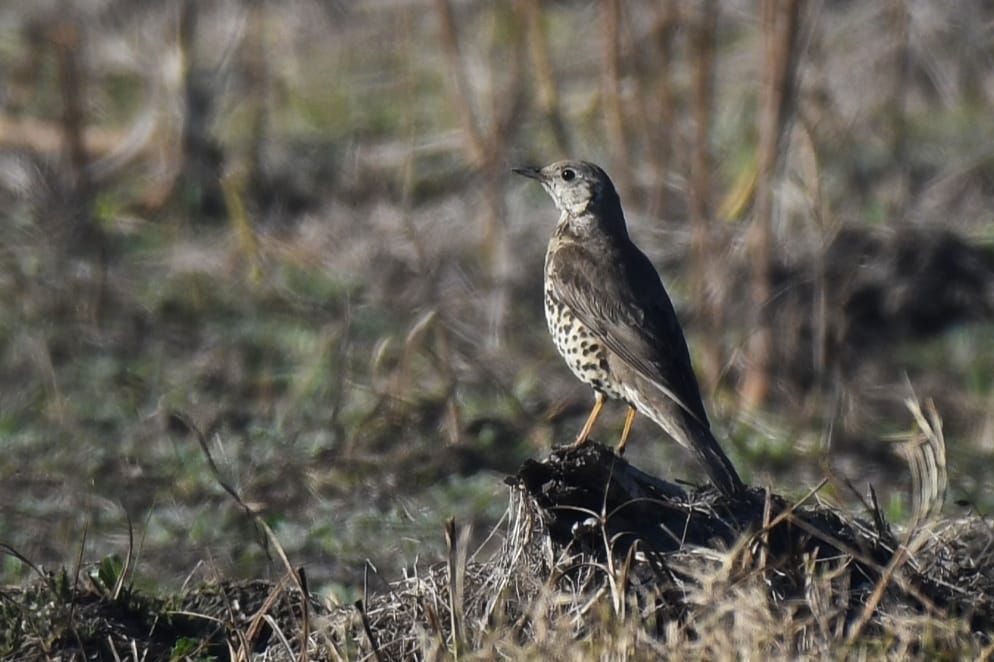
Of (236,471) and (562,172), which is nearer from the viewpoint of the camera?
(562,172)

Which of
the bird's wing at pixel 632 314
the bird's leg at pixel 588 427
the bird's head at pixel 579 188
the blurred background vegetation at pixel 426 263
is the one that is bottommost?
the blurred background vegetation at pixel 426 263

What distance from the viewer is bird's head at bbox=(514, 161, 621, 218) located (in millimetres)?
6594

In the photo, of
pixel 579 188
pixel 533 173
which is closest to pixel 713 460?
pixel 579 188

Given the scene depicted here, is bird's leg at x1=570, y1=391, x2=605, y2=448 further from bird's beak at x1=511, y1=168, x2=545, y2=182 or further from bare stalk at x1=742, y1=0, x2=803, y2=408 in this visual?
bare stalk at x1=742, y1=0, x2=803, y2=408

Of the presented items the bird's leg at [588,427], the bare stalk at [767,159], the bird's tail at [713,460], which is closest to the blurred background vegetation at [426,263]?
the bare stalk at [767,159]

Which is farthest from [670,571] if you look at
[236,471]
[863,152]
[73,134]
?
[863,152]

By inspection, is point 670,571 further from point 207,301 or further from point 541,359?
point 207,301

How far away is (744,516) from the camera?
535 cm

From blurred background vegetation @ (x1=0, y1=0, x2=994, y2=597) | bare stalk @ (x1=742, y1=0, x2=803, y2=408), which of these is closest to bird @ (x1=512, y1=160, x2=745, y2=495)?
blurred background vegetation @ (x1=0, y1=0, x2=994, y2=597)

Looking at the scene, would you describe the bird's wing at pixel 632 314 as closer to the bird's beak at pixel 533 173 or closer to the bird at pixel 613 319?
the bird at pixel 613 319

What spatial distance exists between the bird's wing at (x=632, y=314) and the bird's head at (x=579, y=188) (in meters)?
0.22

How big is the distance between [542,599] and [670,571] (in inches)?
25.1

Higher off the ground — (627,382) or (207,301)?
(627,382)

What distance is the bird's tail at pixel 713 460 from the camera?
17.6 feet
